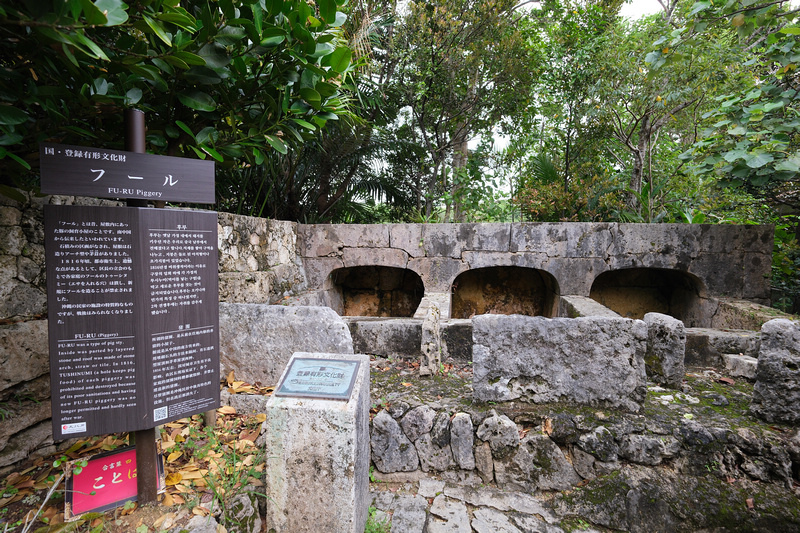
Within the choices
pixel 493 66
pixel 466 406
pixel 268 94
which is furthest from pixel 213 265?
pixel 493 66

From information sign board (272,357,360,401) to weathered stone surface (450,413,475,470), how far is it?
109cm

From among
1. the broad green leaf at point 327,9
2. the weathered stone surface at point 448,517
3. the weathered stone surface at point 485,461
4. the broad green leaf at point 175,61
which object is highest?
the broad green leaf at point 327,9

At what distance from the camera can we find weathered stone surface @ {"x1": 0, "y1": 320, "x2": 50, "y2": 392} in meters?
2.18

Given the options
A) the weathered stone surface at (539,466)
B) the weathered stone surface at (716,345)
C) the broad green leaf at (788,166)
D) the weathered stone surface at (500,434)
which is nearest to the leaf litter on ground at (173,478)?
the weathered stone surface at (500,434)

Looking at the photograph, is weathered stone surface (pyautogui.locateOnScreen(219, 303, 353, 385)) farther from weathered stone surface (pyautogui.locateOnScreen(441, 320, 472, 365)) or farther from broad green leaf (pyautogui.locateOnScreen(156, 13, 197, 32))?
broad green leaf (pyautogui.locateOnScreen(156, 13, 197, 32))

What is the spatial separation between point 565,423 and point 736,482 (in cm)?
118

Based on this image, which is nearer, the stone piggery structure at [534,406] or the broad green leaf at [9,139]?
the broad green leaf at [9,139]

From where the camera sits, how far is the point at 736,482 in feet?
8.23

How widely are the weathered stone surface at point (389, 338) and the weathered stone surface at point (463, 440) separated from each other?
42.3 inches

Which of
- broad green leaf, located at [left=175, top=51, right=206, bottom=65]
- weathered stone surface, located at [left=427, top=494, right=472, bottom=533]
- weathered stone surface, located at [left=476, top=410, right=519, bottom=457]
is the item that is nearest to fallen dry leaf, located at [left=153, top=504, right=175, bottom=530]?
weathered stone surface, located at [left=427, top=494, right=472, bottom=533]

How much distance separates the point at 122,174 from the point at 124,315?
664mm

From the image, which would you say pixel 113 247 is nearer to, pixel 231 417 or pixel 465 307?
pixel 231 417

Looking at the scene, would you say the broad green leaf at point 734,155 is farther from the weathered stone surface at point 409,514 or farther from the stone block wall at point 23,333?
the stone block wall at point 23,333

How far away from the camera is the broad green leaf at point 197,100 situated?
1784 mm
